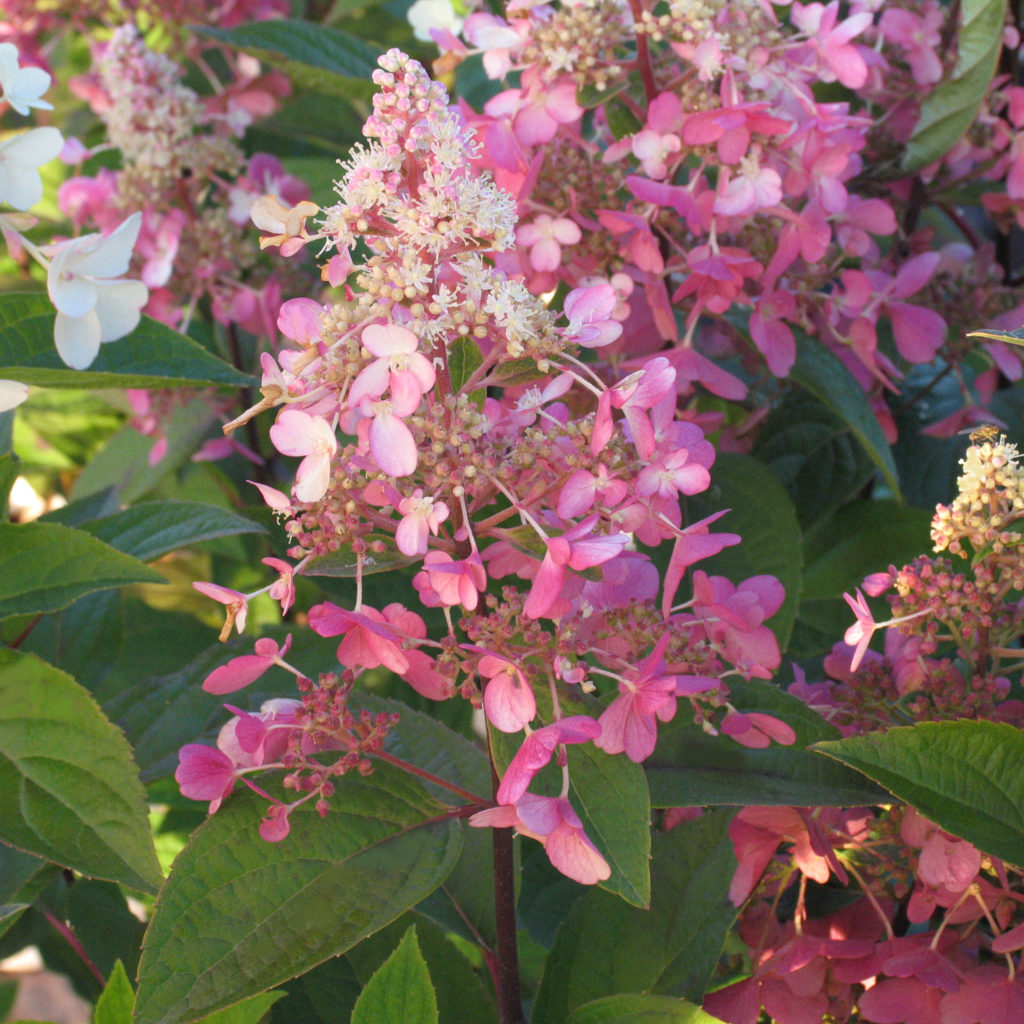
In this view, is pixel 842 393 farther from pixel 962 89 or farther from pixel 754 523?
pixel 962 89

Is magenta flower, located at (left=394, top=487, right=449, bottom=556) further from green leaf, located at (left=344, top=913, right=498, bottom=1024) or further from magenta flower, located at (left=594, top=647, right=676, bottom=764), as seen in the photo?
green leaf, located at (left=344, top=913, right=498, bottom=1024)

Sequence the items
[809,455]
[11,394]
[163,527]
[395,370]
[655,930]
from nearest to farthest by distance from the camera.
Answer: [395,370], [11,394], [655,930], [163,527], [809,455]

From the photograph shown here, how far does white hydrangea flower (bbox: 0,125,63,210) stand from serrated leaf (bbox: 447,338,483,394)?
0.82ft

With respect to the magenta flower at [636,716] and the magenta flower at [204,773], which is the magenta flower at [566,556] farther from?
the magenta flower at [204,773]

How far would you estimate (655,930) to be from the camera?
0.73 m

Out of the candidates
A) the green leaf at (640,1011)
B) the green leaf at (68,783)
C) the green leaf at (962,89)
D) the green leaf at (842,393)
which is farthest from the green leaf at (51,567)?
the green leaf at (962,89)

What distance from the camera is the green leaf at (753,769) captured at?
60cm

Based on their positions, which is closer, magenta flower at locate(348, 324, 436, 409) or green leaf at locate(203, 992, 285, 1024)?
magenta flower at locate(348, 324, 436, 409)

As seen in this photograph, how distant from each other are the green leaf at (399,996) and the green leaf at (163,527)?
12.5 inches

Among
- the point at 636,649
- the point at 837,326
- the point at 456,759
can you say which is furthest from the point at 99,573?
the point at 837,326

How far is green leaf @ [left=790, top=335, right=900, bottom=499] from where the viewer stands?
87cm

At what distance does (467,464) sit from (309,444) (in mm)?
72

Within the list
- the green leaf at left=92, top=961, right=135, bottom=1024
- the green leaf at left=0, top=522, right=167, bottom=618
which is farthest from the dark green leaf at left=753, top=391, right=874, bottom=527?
the green leaf at left=92, top=961, right=135, bottom=1024

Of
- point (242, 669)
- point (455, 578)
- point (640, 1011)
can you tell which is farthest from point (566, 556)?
point (640, 1011)
